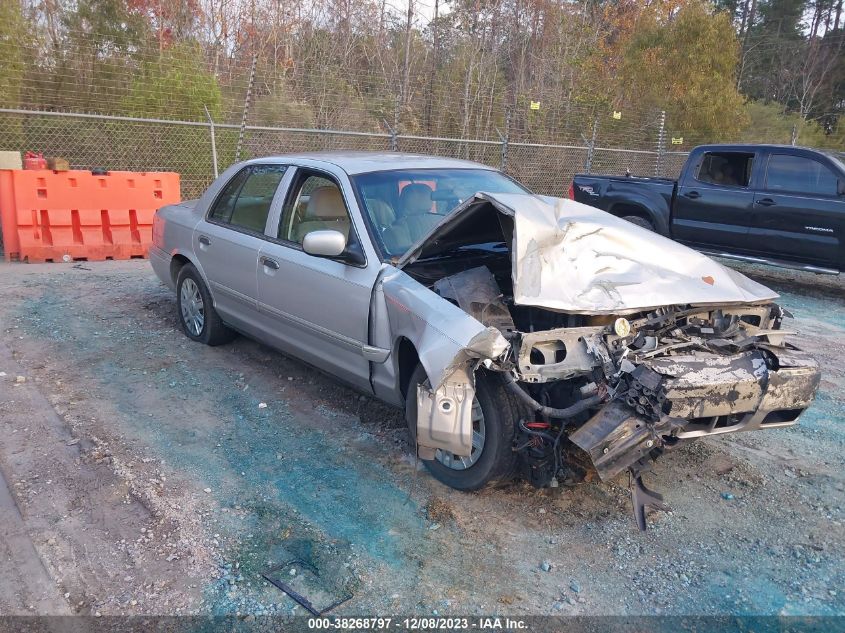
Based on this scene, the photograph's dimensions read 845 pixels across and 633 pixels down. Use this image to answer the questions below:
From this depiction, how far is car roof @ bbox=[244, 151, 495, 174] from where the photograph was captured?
474cm

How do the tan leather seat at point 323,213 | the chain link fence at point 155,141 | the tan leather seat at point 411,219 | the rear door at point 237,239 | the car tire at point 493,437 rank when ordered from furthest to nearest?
the chain link fence at point 155,141 < the rear door at point 237,239 < the tan leather seat at point 323,213 < the tan leather seat at point 411,219 < the car tire at point 493,437

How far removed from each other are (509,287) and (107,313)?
4.68 meters

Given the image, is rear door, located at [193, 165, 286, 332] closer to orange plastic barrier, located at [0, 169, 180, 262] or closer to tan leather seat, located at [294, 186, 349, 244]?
tan leather seat, located at [294, 186, 349, 244]

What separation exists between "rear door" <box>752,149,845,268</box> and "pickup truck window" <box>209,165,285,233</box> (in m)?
6.43

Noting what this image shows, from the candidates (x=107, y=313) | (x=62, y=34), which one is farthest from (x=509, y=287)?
(x=62, y=34)

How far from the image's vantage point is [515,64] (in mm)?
24219

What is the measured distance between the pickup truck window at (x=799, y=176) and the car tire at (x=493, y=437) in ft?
22.4

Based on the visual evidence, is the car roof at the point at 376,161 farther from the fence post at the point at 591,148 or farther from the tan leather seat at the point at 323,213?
the fence post at the point at 591,148

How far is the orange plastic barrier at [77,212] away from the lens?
29.3 ft

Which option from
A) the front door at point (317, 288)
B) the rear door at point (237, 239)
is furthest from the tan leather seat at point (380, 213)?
the rear door at point (237, 239)

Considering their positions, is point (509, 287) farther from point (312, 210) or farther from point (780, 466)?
point (780, 466)

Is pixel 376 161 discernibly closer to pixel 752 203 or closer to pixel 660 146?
pixel 752 203

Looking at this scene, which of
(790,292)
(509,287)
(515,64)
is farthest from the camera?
(515,64)

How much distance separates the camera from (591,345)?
3.31 metres
